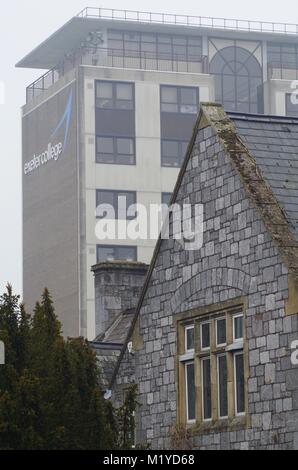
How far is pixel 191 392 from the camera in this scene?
2716 centimetres

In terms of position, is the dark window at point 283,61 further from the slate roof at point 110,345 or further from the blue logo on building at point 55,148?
the slate roof at point 110,345

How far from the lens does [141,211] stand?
102125 mm

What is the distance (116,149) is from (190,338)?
77.0 metres

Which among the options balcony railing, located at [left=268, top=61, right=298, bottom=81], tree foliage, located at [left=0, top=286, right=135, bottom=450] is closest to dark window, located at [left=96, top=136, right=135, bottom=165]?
balcony railing, located at [left=268, top=61, right=298, bottom=81]

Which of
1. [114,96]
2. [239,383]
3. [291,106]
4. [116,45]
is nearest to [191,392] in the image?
[239,383]

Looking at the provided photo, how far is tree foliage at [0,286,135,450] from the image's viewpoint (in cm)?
2092

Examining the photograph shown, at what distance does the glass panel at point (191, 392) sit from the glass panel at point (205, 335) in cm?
44

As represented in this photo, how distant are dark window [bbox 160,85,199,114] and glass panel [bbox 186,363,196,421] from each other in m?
77.7

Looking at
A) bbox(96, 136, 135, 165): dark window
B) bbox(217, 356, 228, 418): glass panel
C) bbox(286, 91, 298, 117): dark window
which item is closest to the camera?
bbox(217, 356, 228, 418): glass panel

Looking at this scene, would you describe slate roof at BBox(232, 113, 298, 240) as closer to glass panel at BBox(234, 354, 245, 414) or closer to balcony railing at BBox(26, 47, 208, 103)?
glass panel at BBox(234, 354, 245, 414)

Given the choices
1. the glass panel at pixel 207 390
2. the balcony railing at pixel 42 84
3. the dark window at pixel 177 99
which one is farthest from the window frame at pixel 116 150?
the glass panel at pixel 207 390

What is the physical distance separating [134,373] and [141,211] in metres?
73.3

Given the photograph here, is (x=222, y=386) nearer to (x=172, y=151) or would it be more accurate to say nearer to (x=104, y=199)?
(x=104, y=199)

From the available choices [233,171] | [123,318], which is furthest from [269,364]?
[123,318]
